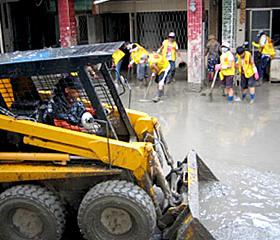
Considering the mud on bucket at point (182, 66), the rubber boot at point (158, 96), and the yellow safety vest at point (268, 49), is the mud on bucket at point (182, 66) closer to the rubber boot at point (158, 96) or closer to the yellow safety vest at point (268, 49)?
the yellow safety vest at point (268, 49)

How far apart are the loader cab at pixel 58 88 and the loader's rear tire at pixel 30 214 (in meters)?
0.76

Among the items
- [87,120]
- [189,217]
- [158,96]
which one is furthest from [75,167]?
[158,96]

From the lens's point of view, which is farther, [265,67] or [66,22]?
[66,22]

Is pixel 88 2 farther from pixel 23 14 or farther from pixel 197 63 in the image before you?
pixel 197 63

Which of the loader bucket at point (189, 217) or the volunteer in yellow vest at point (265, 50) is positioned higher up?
the volunteer in yellow vest at point (265, 50)

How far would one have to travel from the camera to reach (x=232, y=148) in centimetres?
811

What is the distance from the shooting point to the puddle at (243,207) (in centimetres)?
512

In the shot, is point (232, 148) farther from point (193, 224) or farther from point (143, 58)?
point (143, 58)

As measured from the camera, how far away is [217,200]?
5.86 m

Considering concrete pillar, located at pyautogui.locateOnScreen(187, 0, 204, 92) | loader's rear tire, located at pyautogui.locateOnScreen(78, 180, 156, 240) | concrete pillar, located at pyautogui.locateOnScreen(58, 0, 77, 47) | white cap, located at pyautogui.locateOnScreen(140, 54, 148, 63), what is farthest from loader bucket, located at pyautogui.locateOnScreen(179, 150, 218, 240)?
concrete pillar, located at pyautogui.locateOnScreen(58, 0, 77, 47)

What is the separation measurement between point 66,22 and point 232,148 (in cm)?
797

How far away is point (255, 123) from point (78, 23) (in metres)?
10.4

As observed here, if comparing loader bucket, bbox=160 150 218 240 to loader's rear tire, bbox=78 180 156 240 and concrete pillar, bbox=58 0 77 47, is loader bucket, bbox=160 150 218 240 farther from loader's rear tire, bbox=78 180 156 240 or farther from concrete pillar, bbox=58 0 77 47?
concrete pillar, bbox=58 0 77 47

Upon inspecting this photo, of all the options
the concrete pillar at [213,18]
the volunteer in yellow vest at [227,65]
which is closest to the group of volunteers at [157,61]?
the volunteer in yellow vest at [227,65]
